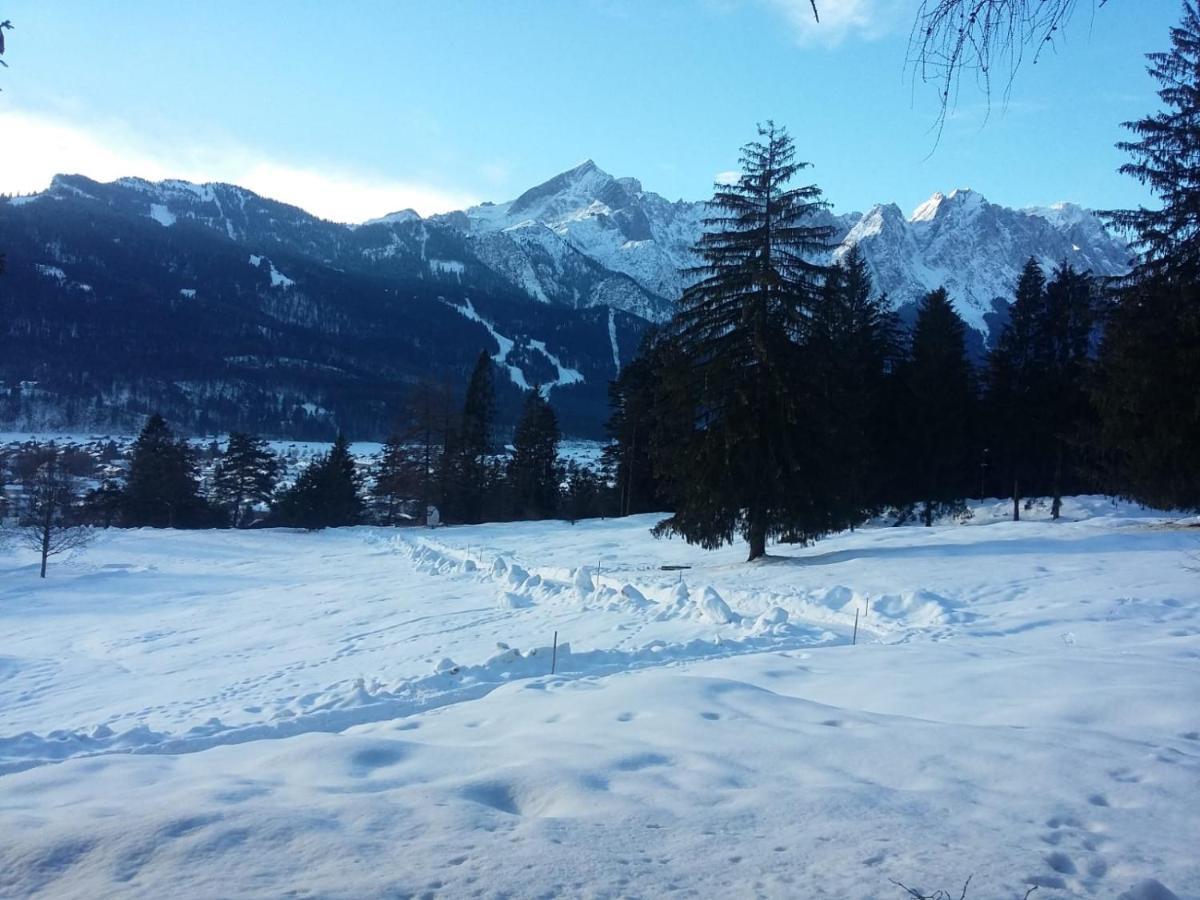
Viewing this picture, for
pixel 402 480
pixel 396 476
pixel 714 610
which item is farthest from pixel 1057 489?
pixel 396 476

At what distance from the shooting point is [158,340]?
189250mm

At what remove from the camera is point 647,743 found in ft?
16.3

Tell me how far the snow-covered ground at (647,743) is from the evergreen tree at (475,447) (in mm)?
32537

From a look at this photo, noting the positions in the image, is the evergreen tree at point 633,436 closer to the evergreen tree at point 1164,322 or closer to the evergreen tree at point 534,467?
the evergreen tree at point 534,467

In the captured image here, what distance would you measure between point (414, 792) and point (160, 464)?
176 feet

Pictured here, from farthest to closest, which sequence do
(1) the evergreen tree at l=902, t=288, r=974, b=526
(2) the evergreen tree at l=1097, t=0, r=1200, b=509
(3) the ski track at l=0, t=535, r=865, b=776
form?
(1) the evergreen tree at l=902, t=288, r=974, b=526, (2) the evergreen tree at l=1097, t=0, r=1200, b=509, (3) the ski track at l=0, t=535, r=865, b=776

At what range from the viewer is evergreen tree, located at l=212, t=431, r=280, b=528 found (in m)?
52.9

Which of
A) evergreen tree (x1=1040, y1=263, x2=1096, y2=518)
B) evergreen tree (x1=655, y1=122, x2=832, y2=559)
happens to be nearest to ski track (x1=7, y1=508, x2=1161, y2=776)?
evergreen tree (x1=655, y1=122, x2=832, y2=559)

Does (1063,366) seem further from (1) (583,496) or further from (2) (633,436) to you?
(1) (583,496)

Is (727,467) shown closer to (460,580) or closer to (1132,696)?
(460,580)

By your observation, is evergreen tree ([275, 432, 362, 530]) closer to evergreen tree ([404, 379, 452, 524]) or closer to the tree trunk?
evergreen tree ([404, 379, 452, 524])

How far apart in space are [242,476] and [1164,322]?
52533 mm

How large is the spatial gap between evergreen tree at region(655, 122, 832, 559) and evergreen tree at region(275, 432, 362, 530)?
3726 cm

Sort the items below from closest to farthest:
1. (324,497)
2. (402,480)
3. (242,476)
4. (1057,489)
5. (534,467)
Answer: (1057,489), (402,480), (534,467), (324,497), (242,476)
